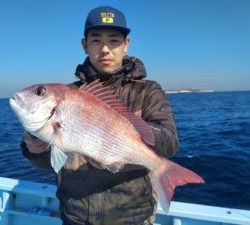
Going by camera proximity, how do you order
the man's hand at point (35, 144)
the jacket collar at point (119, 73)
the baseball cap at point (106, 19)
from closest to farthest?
the man's hand at point (35, 144) → the baseball cap at point (106, 19) → the jacket collar at point (119, 73)

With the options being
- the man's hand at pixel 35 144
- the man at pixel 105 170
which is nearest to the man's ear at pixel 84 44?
the man at pixel 105 170

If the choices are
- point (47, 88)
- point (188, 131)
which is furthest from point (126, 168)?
point (188, 131)

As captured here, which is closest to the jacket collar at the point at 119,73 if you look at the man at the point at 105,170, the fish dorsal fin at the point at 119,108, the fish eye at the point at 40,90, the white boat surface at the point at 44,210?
the man at the point at 105,170

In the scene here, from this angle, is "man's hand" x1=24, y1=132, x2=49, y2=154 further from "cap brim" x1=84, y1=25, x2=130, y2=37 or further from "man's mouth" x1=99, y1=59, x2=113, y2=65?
"cap brim" x1=84, y1=25, x2=130, y2=37

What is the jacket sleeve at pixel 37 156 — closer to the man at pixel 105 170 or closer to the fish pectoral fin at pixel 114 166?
the man at pixel 105 170

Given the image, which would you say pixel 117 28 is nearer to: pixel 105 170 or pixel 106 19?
pixel 106 19

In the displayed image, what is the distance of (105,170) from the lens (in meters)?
3.15

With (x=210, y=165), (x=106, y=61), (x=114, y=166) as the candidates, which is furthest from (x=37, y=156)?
(x=210, y=165)

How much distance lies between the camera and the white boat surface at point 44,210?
4.36 metres

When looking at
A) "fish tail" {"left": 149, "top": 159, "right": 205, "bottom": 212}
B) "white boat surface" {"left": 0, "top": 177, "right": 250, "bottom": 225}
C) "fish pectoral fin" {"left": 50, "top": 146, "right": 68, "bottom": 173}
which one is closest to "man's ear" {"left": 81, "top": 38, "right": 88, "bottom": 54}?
"fish pectoral fin" {"left": 50, "top": 146, "right": 68, "bottom": 173}

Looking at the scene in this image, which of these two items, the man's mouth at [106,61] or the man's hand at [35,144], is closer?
the man's hand at [35,144]

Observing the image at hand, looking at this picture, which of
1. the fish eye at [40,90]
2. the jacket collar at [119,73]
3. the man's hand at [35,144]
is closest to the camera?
the fish eye at [40,90]

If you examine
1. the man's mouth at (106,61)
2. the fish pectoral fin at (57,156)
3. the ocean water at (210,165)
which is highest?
Result: the man's mouth at (106,61)

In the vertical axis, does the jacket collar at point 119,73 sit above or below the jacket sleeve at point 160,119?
above
